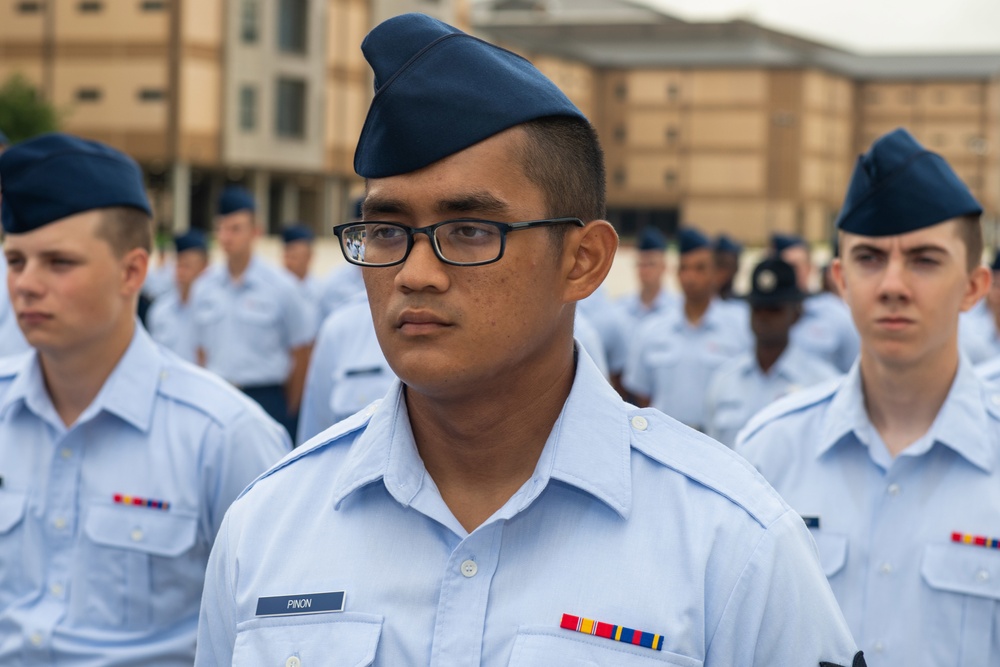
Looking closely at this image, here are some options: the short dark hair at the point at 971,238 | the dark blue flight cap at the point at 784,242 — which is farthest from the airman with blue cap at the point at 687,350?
the short dark hair at the point at 971,238

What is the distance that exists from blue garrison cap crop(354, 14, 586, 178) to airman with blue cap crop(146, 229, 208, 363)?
9.10m

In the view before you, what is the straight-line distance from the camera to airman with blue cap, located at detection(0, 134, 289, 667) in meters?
3.81

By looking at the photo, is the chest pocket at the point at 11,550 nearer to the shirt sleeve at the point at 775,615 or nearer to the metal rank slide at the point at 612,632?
the metal rank slide at the point at 612,632

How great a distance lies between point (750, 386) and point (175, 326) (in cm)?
646

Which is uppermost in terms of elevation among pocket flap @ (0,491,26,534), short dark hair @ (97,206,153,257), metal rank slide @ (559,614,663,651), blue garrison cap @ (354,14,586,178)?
blue garrison cap @ (354,14,586,178)

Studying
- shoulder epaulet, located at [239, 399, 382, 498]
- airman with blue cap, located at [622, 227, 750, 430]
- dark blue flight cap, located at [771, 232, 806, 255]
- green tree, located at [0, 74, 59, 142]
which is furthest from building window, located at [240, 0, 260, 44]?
shoulder epaulet, located at [239, 399, 382, 498]

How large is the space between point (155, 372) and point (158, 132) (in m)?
42.8

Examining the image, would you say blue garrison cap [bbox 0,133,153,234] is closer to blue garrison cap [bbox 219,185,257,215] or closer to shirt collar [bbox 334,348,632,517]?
shirt collar [bbox 334,348,632,517]

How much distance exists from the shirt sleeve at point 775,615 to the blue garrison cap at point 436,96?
2.72 ft

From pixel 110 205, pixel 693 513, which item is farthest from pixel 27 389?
pixel 693 513

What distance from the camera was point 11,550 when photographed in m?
3.87

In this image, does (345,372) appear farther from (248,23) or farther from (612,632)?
(248,23)

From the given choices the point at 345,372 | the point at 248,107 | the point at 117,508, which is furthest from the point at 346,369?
the point at 248,107

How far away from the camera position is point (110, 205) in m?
4.27
